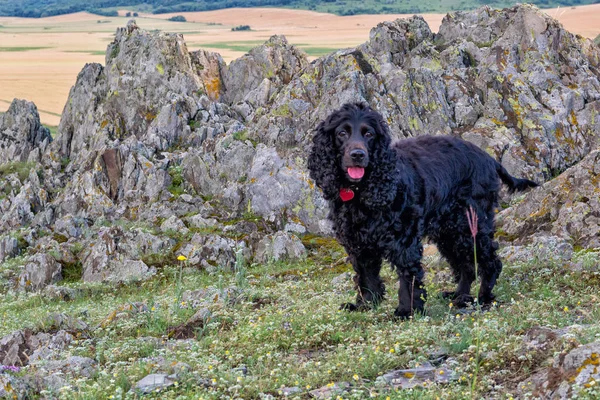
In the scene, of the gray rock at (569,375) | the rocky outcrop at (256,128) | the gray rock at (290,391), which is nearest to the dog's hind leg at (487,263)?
the gray rock at (569,375)

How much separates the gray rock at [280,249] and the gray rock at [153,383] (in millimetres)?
13948

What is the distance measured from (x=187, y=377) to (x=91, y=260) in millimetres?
16537

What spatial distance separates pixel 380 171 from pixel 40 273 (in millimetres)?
16275

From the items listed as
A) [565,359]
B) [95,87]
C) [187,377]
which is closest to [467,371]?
[565,359]

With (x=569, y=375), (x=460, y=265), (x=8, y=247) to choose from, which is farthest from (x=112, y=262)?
(x=569, y=375)

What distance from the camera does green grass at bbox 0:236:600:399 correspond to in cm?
685

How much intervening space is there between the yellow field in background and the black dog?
31.8m

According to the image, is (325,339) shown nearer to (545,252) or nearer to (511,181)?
(511,181)

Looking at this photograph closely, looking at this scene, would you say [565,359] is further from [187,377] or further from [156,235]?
[156,235]

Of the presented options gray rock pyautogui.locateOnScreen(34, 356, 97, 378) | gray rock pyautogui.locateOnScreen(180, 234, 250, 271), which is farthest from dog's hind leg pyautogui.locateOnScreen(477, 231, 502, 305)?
gray rock pyautogui.locateOnScreen(180, 234, 250, 271)

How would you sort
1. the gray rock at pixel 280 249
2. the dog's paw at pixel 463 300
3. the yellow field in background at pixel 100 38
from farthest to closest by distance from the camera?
the yellow field in background at pixel 100 38 < the gray rock at pixel 280 249 < the dog's paw at pixel 463 300

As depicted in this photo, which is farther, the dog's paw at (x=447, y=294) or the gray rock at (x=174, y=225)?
the gray rock at (x=174, y=225)

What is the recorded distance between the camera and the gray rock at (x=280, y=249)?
70.3 ft

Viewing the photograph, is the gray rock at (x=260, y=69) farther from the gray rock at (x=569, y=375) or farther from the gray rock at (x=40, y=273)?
the gray rock at (x=569, y=375)
